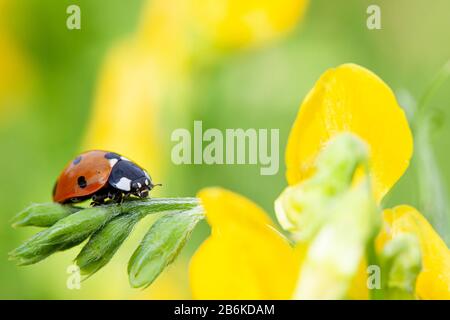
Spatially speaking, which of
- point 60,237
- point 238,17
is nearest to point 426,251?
point 60,237

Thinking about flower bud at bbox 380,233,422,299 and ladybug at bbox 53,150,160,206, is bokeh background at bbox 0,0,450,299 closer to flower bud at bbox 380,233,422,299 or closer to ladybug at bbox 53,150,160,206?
ladybug at bbox 53,150,160,206

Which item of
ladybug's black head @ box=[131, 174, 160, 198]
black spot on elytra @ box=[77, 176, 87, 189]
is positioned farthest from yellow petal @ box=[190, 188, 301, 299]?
black spot on elytra @ box=[77, 176, 87, 189]

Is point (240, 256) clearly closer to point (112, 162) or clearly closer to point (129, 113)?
point (112, 162)

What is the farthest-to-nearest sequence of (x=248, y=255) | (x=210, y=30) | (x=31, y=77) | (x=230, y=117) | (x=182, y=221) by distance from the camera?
(x=31, y=77) < (x=230, y=117) < (x=210, y=30) < (x=182, y=221) < (x=248, y=255)

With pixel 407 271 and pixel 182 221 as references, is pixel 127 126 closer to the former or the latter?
pixel 182 221

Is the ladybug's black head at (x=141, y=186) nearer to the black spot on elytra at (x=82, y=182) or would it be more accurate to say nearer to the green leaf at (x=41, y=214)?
the black spot on elytra at (x=82, y=182)

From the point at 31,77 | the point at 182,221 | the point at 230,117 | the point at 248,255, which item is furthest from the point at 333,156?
the point at 31,77
